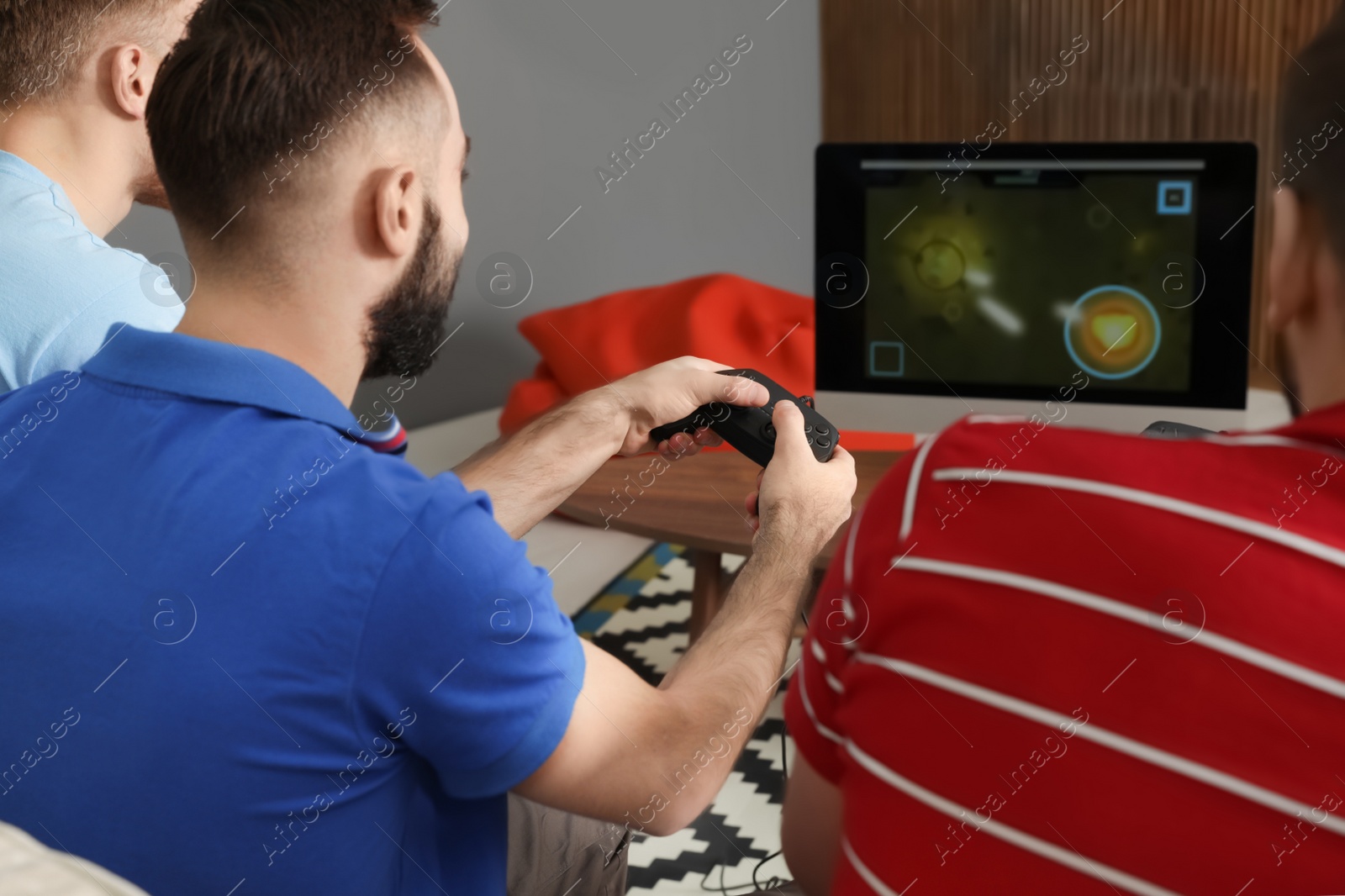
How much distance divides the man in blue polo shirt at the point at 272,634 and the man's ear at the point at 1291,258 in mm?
470

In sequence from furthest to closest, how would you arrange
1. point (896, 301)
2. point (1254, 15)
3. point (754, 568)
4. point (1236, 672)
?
point (1254, 15)
point (896, 301)
point (754, 568)
point (1236, 672)

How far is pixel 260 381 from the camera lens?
0.85m

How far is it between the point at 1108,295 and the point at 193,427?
1.23 meters

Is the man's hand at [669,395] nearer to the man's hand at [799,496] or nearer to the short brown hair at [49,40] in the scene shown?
the man's hand at [799,496]

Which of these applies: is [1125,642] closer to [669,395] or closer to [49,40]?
[669,395]

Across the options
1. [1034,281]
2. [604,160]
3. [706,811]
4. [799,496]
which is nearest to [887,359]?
[1034,281]

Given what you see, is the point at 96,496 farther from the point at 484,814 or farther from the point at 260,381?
the point at 484,814

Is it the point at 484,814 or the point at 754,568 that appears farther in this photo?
the point at 754,568

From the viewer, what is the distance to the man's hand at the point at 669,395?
4.30 ft

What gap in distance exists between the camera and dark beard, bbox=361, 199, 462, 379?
1046 mm

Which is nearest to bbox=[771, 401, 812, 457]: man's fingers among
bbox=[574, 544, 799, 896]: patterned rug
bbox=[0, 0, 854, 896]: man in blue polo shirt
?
bbox=[0, 0, 854, 896]: man in blue polo shirt

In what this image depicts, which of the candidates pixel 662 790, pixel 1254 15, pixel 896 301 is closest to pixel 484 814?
pixel 662 790

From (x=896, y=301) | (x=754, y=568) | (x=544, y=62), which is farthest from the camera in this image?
(x=544, y=62)

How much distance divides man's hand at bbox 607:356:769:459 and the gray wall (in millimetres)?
1677
